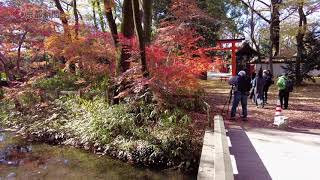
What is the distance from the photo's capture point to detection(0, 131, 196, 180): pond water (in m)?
9.08

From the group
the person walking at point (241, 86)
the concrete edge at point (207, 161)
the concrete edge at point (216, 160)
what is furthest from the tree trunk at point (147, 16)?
the concrete edge at point (207, 161)

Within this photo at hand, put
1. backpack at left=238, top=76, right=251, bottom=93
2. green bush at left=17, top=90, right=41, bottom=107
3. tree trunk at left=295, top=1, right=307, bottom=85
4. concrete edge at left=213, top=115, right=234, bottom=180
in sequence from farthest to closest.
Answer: tree trunk at left=295, top=1, right=307, bottom=85, green bush at left=17, top=90, right=41, bottom=107, backpack at left=238, top=76, right=251, bottom=93, concrete edge at left=213, top=115, right=234, bottom=180

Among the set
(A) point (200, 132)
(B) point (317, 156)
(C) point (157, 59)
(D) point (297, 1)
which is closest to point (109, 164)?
(A) point (200, 132)

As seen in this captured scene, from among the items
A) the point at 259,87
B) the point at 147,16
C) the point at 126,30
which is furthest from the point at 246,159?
the point at 147,16

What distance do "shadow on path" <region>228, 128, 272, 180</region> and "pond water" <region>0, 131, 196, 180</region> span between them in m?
1.30

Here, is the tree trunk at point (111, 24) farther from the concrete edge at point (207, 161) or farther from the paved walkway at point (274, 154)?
the concrete edge at point (207, 161)

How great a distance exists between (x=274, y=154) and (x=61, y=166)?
209 inches

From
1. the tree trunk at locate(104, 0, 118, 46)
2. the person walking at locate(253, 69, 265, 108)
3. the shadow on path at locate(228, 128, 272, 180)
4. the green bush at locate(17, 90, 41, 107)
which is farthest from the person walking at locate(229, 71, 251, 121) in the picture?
the green bush at locate(17, 90, 41, 107)

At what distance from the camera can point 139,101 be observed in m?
11.3

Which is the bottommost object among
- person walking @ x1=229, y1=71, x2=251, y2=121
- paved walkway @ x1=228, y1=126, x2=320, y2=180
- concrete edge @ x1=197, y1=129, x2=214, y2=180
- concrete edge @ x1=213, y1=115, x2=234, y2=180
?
paved walkway @ x1=228, y1=126, x2=320, y2=180

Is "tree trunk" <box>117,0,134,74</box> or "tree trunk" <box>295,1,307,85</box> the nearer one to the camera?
"tree trunk" <box>117,0,134,74</box>

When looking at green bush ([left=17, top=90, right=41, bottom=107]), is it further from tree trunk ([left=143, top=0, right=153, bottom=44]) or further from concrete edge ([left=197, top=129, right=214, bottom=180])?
concrete edge ([left=197, top=129, right=214, bottom=180])

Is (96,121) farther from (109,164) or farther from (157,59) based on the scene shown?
(157,59)

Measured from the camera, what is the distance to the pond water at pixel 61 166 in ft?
29.8
